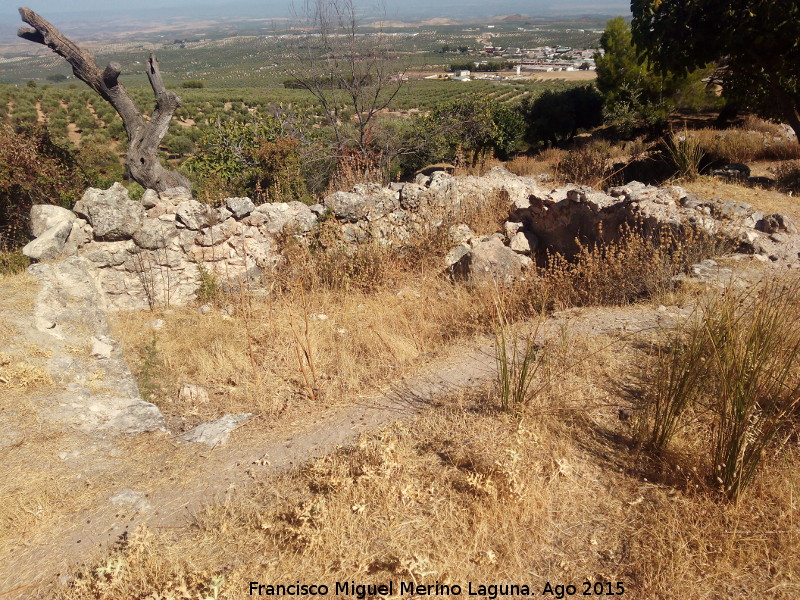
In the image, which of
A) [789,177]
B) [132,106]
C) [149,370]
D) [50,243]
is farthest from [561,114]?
[149,370]

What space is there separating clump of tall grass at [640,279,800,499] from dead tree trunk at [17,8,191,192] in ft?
30.4

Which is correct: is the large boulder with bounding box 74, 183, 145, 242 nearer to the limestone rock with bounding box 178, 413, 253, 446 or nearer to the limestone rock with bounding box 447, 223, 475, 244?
the limestone rock with bounding box 178, 413, 253, 446

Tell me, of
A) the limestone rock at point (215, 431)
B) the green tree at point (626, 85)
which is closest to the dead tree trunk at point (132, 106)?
the limestone rock at point (215, 431)

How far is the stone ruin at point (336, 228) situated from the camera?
6348 millimetres

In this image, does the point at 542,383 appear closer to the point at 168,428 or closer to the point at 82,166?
the point at 168,428

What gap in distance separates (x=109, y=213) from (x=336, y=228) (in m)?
2.95

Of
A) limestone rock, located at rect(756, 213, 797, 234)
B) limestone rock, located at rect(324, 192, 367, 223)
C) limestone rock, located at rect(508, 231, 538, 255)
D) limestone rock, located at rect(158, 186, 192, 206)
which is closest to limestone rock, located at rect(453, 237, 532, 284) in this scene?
limestone rock, located at rect(508, 231, 538, 255)

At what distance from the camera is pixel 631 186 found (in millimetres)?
7602

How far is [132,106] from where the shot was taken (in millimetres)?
9906

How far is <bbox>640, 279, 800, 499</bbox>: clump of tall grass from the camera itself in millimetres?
2555

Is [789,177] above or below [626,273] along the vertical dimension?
above

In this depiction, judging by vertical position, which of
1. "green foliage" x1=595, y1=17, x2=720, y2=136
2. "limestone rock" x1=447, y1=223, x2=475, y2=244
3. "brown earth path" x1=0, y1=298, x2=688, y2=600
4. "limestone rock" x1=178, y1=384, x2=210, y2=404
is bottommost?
"limestone rock" x1=178, y1=384, x2=210, y2=404

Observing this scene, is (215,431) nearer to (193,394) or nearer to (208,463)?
(208,463)

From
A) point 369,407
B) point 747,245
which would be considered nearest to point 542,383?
point 369,407
